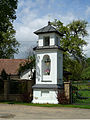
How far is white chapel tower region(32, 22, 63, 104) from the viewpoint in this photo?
17828 millimetres

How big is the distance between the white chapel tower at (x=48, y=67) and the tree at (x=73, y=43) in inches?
716

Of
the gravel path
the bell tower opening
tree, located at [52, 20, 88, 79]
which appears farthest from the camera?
tree, located at [52, 20, 88, 79]

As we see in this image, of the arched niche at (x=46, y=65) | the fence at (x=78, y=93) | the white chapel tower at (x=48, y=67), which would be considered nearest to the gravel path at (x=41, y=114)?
the white chapel tower at (x=48, y=67)

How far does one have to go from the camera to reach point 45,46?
18641 mm

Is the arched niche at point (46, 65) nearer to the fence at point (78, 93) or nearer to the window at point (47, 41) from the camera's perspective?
the window at point (47, 41)

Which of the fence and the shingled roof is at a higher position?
the shingled roof

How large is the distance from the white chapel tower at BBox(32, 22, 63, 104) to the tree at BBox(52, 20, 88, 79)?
18.2 m

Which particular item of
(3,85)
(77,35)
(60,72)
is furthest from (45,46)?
(77,35)

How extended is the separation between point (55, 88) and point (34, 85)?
205 cm

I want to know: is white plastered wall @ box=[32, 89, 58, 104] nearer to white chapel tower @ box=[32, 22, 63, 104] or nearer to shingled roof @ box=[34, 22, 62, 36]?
white chapel tower @ box=[32, 22, 63, 104]

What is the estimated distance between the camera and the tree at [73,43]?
3759cm

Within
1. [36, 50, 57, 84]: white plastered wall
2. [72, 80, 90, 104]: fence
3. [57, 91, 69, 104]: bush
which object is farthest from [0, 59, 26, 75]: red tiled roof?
[57, 91, 69, 104]: bush

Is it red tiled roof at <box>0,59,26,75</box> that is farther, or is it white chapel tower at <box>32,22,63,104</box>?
red tiled roof at <box>0,59,26,75</box>

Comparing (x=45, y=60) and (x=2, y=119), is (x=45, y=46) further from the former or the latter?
(x=2, y=119)
